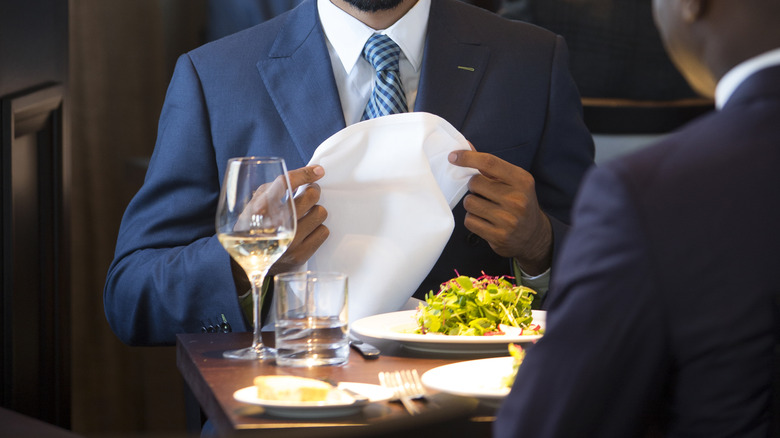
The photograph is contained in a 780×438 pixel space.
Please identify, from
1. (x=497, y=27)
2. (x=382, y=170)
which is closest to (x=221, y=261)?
(x=382, y=170)

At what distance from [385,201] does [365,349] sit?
25 centimetres

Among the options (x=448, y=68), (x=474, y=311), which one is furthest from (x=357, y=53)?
(x=474, y=311)

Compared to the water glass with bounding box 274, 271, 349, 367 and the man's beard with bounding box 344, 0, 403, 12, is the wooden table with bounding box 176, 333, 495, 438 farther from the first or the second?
the man's beard with bounding box 344, 0, 403, 12

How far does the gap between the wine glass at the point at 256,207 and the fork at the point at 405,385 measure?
0.22 m

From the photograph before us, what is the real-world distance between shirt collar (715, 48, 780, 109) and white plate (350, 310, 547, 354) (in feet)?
1.39

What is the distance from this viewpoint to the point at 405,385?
3.22ft

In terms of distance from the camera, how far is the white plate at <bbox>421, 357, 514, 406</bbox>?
904 millimetres

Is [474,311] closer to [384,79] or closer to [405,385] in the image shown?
[405,385]

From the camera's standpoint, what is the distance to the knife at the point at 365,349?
44.5 inches

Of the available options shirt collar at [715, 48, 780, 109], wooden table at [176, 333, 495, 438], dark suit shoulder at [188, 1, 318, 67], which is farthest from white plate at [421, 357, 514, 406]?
dark suit shoulder at [188, 1, 318, 67]

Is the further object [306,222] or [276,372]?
[306,222]

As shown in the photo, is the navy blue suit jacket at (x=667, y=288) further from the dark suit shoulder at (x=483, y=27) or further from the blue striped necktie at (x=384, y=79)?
the dark suit shoulder at (x=483, y=27)

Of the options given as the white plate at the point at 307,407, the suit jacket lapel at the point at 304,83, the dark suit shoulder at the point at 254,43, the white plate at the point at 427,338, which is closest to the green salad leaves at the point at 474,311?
the white plate at the point at 427,338

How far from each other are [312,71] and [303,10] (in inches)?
6.8
